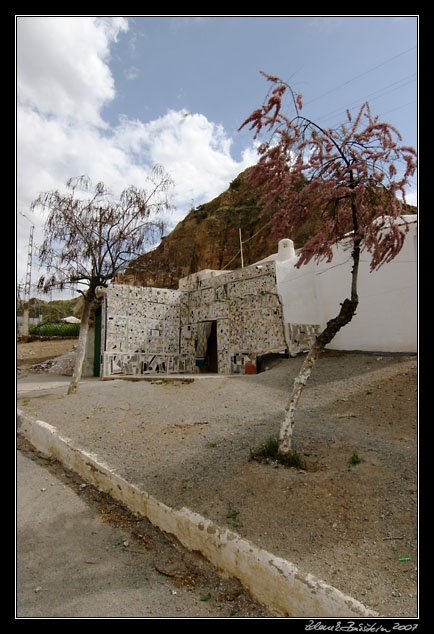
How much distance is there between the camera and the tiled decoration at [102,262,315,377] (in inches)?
495

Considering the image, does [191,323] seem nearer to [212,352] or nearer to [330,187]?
[212,352]

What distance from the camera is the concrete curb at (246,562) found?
7.33ft

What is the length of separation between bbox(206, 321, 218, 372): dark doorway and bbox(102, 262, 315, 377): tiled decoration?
1177 mm

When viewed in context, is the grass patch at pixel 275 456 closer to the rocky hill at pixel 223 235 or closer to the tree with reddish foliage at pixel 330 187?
the tree with reddish foliage at pixel 330 187

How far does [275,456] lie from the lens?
4.18m

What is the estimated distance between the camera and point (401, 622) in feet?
7.04

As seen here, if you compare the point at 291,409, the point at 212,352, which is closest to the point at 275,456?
the point at 291,409

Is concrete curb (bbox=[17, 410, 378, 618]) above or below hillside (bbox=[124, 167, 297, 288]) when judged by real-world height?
below

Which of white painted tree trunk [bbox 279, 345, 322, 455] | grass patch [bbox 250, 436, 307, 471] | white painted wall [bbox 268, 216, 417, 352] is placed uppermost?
white painted wall [bbox 268, 216, 417, 352]

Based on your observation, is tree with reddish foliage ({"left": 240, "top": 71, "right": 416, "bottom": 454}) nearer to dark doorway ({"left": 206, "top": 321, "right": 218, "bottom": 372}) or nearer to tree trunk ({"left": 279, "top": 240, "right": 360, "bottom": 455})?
tree trunk ({"left": 279, "top": 240, "right": 360, "bottom": 455})

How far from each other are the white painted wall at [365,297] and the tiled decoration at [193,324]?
672 mm

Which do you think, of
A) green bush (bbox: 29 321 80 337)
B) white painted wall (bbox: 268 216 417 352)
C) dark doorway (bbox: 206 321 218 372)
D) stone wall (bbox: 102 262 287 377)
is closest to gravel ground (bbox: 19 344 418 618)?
white painted wall (bbox: 268 216 417 352)

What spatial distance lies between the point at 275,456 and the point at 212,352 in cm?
1307

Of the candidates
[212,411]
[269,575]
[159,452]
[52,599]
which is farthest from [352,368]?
[52,599]
